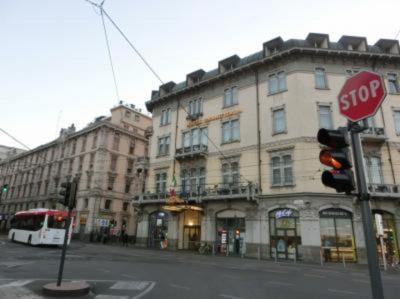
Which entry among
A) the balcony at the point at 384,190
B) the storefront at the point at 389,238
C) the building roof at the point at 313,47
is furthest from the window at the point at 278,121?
the storefront at the point at 389,238

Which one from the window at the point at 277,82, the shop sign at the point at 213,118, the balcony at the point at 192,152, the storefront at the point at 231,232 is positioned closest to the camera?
the storefront at the point at 231,232

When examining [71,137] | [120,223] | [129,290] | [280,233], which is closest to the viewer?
[129,290]

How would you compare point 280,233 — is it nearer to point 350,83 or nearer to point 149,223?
point 149,223

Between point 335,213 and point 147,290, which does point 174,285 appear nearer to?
point 147,290

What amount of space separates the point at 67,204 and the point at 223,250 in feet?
63.9

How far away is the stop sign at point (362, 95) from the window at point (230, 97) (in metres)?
25.4

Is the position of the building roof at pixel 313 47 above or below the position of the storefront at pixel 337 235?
above

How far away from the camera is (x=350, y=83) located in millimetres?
4684

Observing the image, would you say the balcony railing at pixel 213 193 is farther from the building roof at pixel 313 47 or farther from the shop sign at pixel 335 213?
the building roof at pixel 313 47

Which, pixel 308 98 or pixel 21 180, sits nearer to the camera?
pixel 308 98

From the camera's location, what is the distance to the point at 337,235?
2264 centimetres

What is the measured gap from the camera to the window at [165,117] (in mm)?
35484

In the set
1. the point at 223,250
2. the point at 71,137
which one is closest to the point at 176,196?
the point at 223,250

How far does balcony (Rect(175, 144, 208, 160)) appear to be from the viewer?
29.7m
